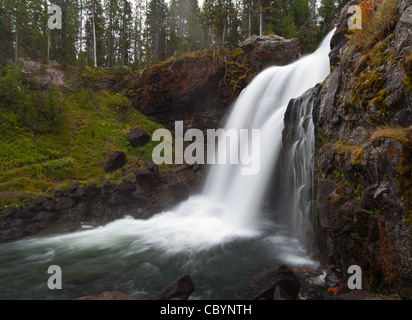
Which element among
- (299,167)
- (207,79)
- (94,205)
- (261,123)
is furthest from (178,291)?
(207,79)

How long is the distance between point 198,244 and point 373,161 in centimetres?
678

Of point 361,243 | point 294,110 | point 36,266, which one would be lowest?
point 36,266

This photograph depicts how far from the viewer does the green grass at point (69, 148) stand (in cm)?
1293

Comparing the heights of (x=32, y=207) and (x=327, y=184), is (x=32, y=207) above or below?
below

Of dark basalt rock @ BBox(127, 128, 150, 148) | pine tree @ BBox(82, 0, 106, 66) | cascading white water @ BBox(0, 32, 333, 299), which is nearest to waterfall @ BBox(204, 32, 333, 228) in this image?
cascading white water @ BBox(0, 32, 333, 299)

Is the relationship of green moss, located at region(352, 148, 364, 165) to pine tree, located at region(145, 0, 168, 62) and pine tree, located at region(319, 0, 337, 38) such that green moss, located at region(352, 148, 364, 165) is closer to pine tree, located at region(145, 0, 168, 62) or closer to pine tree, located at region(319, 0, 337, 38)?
pine tree, located at region(319, 0, 337, 38)

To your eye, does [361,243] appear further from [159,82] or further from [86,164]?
[159,82]

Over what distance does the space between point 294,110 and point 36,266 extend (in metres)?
11.6

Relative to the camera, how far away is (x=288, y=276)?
4.98 m

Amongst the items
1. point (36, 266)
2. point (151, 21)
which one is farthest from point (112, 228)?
point (151, 21)

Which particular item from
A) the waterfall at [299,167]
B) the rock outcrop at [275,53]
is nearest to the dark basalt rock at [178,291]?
the waterfall at [299,167]

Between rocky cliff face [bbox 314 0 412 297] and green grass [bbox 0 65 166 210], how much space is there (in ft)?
39.6

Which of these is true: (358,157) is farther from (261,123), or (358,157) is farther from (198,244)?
(261,123)

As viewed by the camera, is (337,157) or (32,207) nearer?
(337,157)
